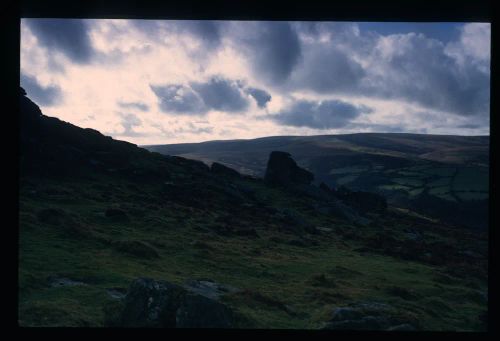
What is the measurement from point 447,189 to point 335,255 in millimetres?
67058

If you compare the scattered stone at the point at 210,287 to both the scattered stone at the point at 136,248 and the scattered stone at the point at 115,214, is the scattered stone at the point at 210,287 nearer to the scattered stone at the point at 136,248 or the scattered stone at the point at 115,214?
the scattered stone at the point at 136,248

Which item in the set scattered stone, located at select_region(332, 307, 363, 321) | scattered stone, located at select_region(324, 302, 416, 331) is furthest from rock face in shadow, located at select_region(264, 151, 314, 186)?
scattered stone, located at select_region(332, 307, 363, 321)

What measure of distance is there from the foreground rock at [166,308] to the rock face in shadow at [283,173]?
49.1 m

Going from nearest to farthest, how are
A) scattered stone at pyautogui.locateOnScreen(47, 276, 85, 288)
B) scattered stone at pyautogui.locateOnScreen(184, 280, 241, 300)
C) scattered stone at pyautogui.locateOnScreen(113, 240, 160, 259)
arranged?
1. scattered stone at pyautogui.locateOnScreen(47, 276, 85, 288)
2. scattered stone at pyautogui.locateOnScreen(184, 280, 241, 300)
3. scattered stone at pyautogui.locateOnScreen(113, 240, 160, 259)

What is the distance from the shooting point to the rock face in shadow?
59219 millimetres

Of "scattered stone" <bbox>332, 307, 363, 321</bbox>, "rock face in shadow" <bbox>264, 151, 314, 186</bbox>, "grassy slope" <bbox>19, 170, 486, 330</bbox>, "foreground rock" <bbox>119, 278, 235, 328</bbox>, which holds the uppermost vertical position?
"rock face in shadow" <bbox>264, 151, 314, 186</bbox>

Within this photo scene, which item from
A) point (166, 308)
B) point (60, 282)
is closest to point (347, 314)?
point (166, 308)

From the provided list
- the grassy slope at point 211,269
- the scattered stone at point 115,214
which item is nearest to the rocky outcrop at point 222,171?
the grassy slope at point 211,269

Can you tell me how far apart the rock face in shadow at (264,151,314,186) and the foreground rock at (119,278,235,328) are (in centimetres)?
4913

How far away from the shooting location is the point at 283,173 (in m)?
59.9

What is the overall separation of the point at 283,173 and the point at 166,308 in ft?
168

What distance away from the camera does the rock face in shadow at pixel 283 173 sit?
59.2 m

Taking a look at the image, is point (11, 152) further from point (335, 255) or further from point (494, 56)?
point (335, 255)

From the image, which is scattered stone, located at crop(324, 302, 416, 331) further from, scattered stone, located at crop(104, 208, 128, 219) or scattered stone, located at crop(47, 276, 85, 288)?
scattered stone, located at crop(104, 208, 128, 219)
